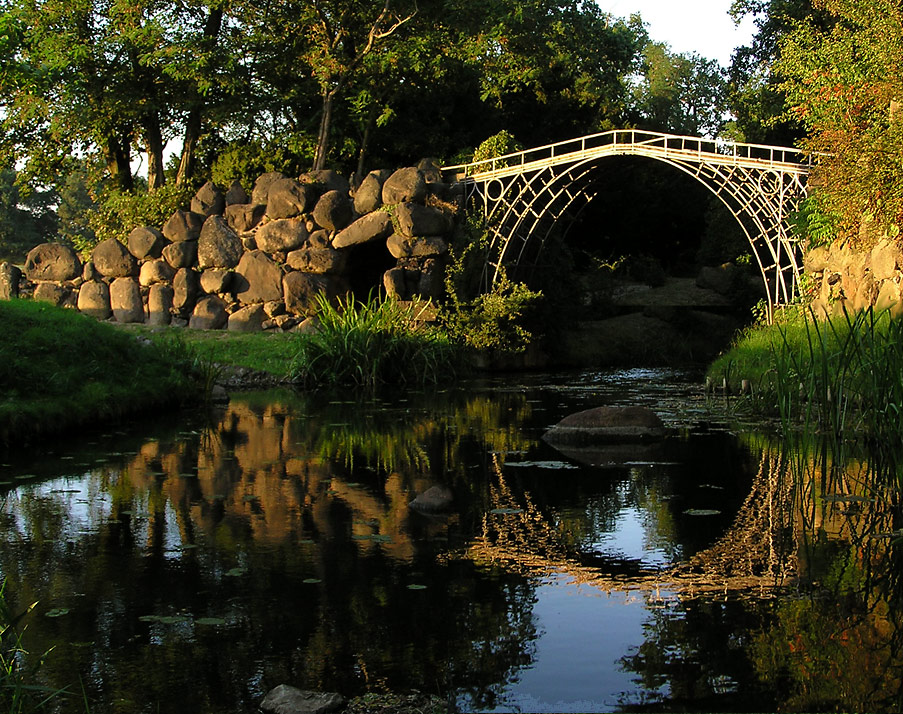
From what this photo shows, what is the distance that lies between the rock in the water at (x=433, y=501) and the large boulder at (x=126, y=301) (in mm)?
16977

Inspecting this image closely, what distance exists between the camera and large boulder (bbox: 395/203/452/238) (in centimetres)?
2097

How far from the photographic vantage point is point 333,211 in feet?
71.0

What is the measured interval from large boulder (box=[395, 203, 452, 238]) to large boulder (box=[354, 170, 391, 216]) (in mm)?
741

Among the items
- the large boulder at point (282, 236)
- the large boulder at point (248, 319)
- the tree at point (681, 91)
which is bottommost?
the large boulder at point (248, 319)

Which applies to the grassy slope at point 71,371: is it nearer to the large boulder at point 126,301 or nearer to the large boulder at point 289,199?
the large boulder at point 289,199

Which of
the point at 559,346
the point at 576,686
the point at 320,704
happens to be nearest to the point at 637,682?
the point at 576,686

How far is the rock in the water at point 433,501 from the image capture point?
270 inches

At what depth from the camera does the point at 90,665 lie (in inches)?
156

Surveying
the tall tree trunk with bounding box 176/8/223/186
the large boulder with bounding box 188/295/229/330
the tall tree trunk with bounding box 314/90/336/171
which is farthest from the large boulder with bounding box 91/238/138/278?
the tall tree trunk with bounding box 314/90/336/171

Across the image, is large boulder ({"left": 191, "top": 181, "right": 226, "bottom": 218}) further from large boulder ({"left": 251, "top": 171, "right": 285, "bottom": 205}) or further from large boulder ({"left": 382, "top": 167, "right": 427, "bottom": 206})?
large boulder ({"left": 382, "top": 167, "right": 427, "bottom": 206})

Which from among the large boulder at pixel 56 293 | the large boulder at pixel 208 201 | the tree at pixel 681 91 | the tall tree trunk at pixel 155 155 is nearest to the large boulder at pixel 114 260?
the large boulder at pixel 56 293

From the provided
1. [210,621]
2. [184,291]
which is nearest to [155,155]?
[184,291]

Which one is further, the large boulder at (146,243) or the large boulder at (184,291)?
the large boulder at (146,243)

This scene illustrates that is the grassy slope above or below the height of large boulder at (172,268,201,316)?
below
